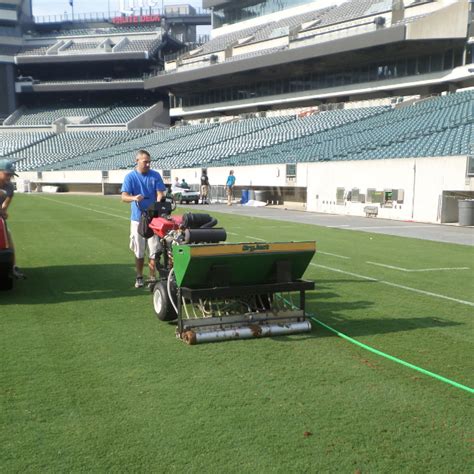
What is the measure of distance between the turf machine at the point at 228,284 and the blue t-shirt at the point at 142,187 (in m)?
1.34

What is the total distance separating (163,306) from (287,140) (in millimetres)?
33385

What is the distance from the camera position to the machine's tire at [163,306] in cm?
589

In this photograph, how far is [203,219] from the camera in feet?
20.1

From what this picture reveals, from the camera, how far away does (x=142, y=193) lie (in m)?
7.28

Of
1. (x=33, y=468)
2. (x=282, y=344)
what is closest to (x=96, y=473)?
(x=33, y=468)

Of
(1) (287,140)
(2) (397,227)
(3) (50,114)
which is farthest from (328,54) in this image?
(3) (50,114)

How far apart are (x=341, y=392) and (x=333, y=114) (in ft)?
132

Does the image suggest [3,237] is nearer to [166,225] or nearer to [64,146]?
[166,225]

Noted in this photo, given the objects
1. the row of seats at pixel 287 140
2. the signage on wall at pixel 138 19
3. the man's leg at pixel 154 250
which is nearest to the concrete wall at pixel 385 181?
the row of seats at pixel 287 140

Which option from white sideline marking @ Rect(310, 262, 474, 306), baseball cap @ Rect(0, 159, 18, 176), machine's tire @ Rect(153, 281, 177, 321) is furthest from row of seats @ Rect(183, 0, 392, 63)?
machine's tire @ Rect(153, 281, 177, 321)

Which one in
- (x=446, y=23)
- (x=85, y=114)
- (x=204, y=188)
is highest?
(x=446, y=23)

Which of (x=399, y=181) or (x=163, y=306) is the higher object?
(x=399, y=181)

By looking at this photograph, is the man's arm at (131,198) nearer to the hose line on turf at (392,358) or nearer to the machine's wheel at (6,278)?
the machine's wheel at (6,278)

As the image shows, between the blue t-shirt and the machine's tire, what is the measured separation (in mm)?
1491
